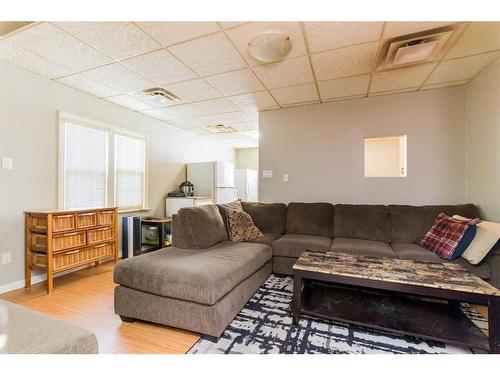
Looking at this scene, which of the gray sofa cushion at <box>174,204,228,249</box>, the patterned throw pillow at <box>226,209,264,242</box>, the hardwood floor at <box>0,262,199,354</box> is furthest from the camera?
the patterned throw pillow at <box>226,209,264,242</box>

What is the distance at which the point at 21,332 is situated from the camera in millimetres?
738

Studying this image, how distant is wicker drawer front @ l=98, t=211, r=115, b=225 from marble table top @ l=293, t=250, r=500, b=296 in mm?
2501

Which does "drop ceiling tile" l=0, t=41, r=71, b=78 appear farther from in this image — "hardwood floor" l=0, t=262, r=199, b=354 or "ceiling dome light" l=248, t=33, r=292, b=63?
"hardwood floor" l=0, t=262, r=199, b=354

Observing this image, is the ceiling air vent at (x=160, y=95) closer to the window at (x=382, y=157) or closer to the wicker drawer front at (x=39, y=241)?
the wicker drawer front at (x=39, y=241)

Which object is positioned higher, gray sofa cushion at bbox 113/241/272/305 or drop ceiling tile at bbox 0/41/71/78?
drop ceiling tile at bbox 0/41/71/78

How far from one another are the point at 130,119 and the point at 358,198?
12.2 feet

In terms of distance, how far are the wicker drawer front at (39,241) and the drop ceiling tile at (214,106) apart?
7.99ft

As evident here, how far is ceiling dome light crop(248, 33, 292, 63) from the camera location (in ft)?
6.18

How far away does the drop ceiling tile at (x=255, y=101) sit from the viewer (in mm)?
3152

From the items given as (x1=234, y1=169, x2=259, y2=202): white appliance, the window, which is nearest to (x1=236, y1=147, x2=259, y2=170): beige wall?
(x1=234, y1=169, x2=259, y2=202): white appliance

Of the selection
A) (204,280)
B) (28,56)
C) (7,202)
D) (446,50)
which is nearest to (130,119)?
(28,56)

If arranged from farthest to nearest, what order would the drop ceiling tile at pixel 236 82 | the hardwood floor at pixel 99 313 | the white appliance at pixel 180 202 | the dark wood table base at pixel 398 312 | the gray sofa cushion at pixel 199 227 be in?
the white appliance at pixel 180 202, the drop ceiling tile at pixel 236 82, the gray sofa cushion at pixel 199 227, the hardwood floor at pixel 99 313, the dark wood table base at pixel 398 312

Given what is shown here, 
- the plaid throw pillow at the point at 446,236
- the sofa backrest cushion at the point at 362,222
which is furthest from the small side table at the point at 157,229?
the plaid throw pillow at the point at 446,236
